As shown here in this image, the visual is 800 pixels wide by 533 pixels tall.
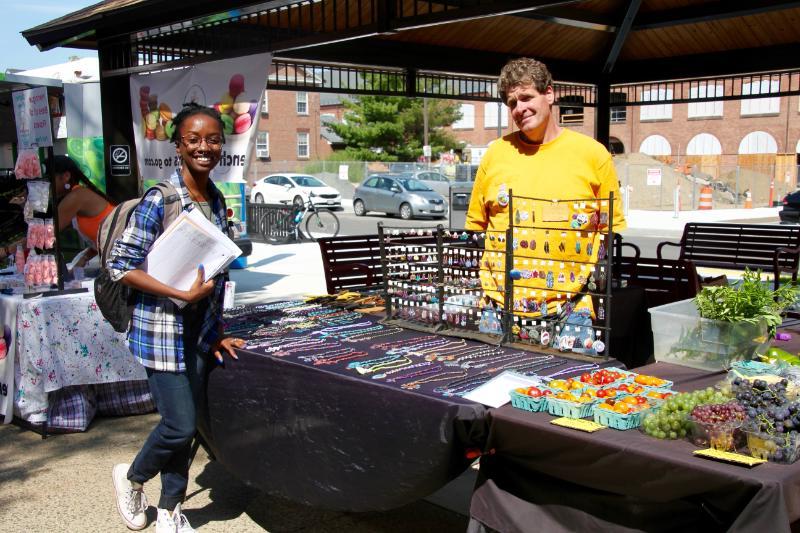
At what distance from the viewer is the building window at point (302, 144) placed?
56.1m

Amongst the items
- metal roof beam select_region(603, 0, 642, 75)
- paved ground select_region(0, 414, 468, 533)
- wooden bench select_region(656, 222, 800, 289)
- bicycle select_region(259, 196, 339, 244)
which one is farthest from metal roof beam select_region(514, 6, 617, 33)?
bicycle select_region(259, 196, 339, 244)

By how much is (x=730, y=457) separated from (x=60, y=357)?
4.68m

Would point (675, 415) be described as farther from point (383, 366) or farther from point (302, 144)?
point (302, 144)

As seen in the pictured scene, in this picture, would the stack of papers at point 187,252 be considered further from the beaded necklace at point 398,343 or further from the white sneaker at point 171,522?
the white sneaker at point 171,522

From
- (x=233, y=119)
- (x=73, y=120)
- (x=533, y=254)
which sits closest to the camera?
(x=533, y=254)

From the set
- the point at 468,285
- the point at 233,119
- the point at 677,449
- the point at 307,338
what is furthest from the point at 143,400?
the point at 677,449

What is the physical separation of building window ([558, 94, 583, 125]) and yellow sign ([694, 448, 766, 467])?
A: 866 cm

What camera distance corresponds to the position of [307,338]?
4.04 meters

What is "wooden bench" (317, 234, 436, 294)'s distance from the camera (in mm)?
6145

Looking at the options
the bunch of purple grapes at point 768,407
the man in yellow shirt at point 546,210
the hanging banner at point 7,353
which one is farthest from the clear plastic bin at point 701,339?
the hanging banner at point 7,353

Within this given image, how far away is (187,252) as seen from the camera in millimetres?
3568

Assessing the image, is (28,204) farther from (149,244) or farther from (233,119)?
(149,244)

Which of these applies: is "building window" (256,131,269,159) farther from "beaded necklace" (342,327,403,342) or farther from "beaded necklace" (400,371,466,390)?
"beaded necklace" (400,371,466,390)

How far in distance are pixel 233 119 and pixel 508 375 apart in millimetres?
4043
